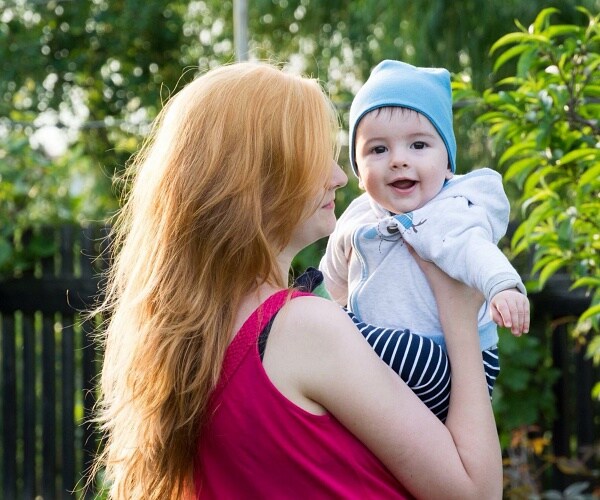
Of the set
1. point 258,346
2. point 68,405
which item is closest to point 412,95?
point 258,346

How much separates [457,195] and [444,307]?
0.73ft

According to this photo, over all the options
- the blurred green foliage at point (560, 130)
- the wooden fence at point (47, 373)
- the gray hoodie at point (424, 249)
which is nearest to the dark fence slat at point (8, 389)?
the wooden fence at point (47, 373)

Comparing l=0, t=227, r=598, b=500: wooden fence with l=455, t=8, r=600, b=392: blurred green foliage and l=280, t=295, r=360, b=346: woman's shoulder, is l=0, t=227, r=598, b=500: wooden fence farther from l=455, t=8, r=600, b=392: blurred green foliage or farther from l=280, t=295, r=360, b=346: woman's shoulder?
l=280, t=295, r=360, b=346: woman's shoulder

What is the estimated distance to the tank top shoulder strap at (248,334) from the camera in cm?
150

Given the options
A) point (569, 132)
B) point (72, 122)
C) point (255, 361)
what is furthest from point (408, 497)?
point (72, 122)

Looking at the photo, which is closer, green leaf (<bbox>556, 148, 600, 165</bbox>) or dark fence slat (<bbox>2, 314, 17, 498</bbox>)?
green leaf (<bbox>556, 148, 600, 165</bbox>)

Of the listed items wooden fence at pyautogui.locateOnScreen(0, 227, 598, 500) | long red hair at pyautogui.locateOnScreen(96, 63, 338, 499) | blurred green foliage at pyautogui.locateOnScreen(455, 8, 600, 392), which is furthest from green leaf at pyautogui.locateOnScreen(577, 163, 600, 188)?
wooden fence at pyautogui.locateOnScreen(0, 227, 598, 500)

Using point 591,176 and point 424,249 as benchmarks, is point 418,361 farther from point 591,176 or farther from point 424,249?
point 591,176

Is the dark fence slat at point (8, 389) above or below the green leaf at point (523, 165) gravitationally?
below

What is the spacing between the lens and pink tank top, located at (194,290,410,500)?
1.47 meters

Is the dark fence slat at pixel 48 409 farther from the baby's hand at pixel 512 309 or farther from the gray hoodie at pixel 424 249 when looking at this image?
the baby's hand at pixel 512 309

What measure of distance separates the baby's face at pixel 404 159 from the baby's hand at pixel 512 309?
31 cm

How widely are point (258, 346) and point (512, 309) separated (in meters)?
0.38

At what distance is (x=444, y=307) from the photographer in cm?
165
